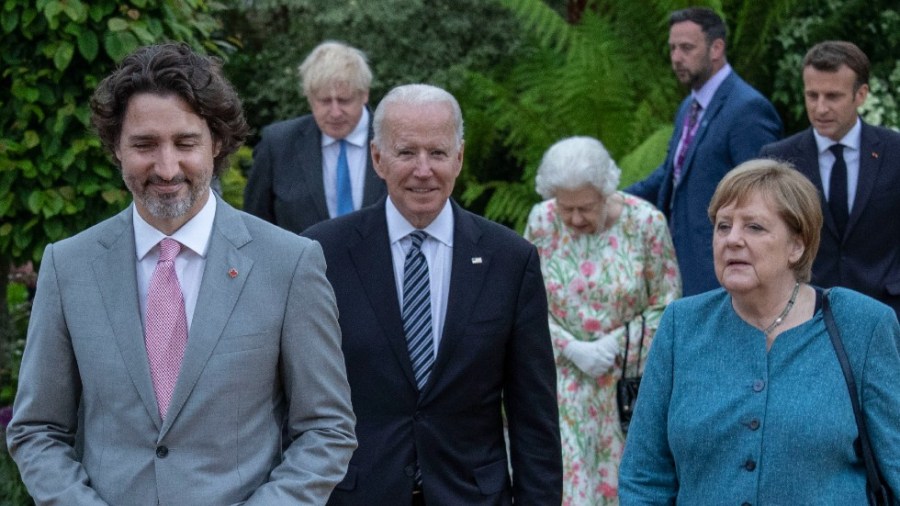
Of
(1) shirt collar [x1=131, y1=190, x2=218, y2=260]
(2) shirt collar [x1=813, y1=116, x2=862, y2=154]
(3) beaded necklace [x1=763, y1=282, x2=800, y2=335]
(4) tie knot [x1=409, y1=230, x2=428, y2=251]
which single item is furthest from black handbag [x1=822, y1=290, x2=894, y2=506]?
(2) shirt collar [x1=813, y1=116, x2=862, y2=154]

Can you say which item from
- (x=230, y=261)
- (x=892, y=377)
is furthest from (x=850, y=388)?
(x=230, y=261)

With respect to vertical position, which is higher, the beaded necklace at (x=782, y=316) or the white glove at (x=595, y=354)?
the beaded necklace at (x=782, y=316)

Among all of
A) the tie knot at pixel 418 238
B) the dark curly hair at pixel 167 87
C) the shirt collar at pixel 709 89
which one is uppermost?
the dark curly hair at pixel 167 87

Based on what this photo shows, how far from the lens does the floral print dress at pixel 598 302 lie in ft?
23.0

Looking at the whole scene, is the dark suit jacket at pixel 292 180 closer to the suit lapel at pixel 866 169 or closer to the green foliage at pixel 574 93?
the suit lapel at pixel 866 169

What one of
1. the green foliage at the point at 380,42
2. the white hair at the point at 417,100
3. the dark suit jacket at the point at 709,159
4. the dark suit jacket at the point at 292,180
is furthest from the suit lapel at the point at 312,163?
the green foliage at the point at 380,42

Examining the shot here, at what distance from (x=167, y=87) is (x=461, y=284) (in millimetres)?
1377

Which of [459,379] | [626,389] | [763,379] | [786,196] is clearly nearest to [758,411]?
[763,379]

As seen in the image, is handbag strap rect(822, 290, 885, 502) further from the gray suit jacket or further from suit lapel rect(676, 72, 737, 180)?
suit lapel rect(676, 72, 737, 180)

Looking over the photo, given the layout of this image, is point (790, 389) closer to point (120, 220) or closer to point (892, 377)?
point (892, 377)

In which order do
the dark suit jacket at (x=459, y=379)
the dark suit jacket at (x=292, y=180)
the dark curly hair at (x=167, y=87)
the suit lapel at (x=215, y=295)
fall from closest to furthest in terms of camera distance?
the suit lapel at (x=215, y=295) < the dark curly hair at (x=167, y=87) < the dark suit jacket at (x=459, y=379) < the dark suit jacket at (x=292, y=180)

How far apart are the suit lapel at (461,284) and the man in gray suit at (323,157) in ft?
8.88

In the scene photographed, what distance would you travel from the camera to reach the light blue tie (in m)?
7.68

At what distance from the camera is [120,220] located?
3922 mm
